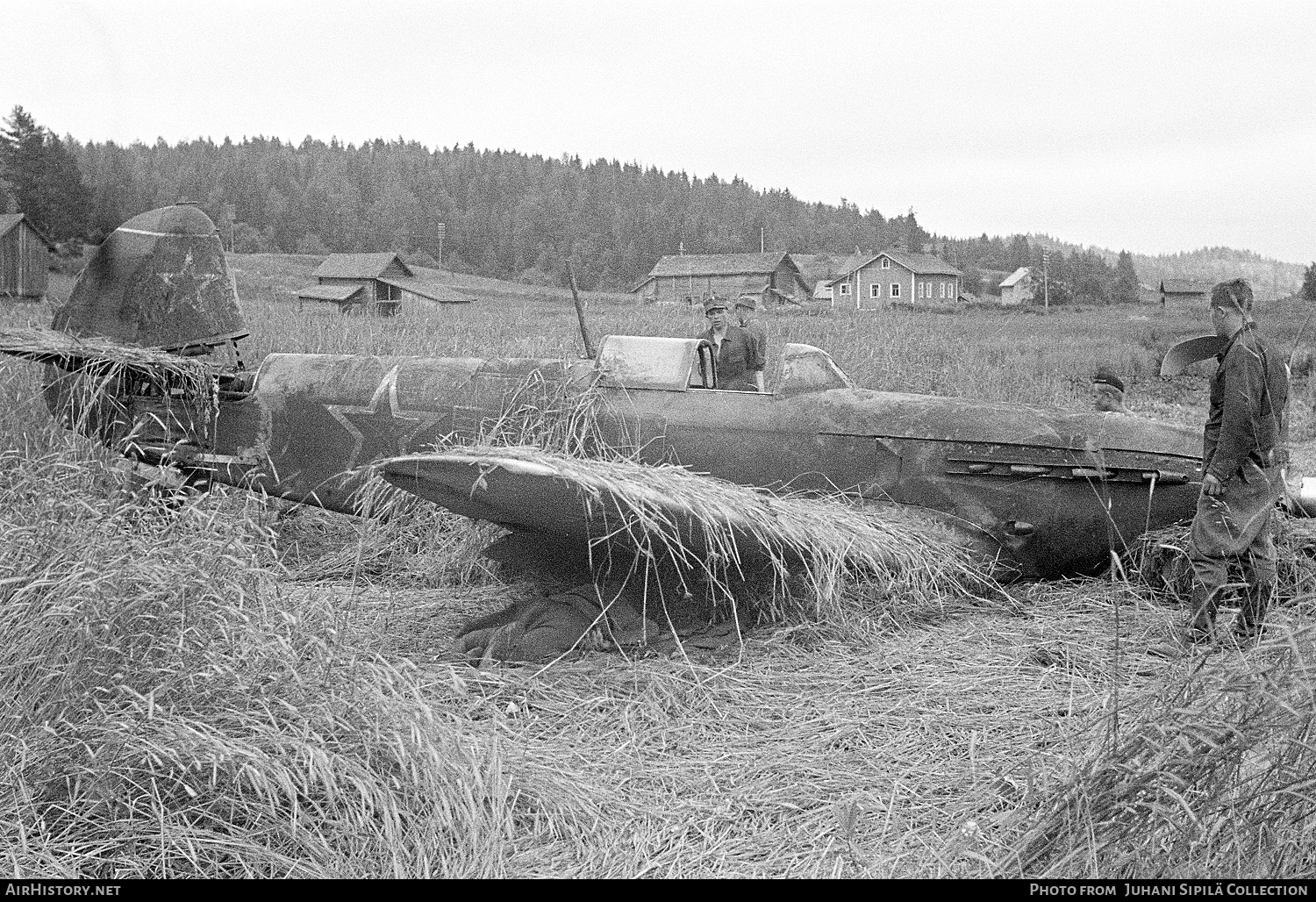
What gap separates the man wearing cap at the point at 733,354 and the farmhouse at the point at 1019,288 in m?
40.5

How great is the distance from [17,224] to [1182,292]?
45381 millimetres

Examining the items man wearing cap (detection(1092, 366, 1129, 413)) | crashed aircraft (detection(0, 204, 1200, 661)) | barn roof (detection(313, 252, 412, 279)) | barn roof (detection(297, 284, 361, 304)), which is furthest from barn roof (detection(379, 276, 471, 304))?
man wearing cap (detection(1092, 366, 1129, 413))

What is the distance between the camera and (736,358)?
8.66m

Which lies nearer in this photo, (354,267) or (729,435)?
(729,435)

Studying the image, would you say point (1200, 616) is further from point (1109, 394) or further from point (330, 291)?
point (330, 291)

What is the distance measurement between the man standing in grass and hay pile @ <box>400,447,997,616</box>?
101 centimetres

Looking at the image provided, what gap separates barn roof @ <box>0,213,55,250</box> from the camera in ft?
52.3

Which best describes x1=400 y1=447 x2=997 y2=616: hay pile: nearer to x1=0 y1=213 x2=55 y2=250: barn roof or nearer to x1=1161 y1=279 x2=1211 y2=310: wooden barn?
x1=0 y1=213 x2=55 y2=250: barn roof

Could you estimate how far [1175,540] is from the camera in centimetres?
511

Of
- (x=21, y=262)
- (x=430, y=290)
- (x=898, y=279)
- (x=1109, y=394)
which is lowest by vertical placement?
(x=1109, y=394)

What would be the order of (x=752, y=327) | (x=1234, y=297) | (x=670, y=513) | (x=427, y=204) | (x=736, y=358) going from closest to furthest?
(x=670, y=513) → (x=1234, y=297) → (x=736, y=358) → (x=752, y=327) → (x=427, y=204)

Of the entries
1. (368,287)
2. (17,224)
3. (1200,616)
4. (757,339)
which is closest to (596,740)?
(1200,616)

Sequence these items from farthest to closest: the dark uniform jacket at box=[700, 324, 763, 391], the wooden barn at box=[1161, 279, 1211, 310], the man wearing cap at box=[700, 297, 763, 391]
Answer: the wooden barn at box=[1161, 279, 1211, 310] < the dark uniform jacket at box=[700, 324, 763, 391] < the man wearing cap at box=[700, 297, 763, 391]

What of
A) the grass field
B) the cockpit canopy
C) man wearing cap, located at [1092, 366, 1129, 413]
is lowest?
the grass field
